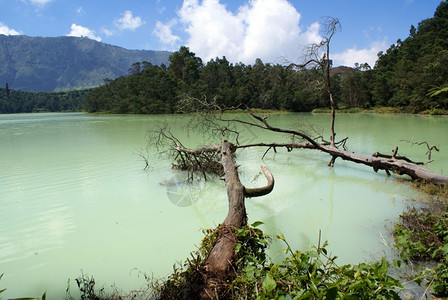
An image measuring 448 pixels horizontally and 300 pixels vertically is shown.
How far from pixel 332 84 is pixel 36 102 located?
113 meters

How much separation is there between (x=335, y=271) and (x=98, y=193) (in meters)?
5.53

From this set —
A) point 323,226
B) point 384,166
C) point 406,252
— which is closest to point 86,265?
point 323,226

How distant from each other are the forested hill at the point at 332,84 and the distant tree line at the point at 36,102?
138 ft

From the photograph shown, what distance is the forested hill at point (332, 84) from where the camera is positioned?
37031mm

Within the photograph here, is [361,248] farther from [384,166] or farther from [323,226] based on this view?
[384,166]

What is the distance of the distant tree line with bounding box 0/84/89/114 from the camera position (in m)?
105

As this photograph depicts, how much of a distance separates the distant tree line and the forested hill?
4209cm

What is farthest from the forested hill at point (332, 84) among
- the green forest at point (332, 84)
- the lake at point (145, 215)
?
the lake at point (145, 215)

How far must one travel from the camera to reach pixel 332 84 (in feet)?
170

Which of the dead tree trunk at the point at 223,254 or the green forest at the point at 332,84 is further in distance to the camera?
the green forest at the point at 332,84

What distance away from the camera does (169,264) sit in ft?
11.1

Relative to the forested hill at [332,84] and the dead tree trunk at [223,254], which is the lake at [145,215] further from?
the forested hill at [332,84]

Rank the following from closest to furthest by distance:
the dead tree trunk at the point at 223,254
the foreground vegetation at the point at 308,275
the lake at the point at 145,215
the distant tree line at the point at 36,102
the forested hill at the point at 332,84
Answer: the foreground vegetation at the point at 308,275 < the dead tree trunk at the point at 223,254 < the lake at the point at 145,215 < the forested hill at the point at 332,84 < the distant tree line at the point at 36,102

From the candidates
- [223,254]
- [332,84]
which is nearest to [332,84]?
[332,84]
